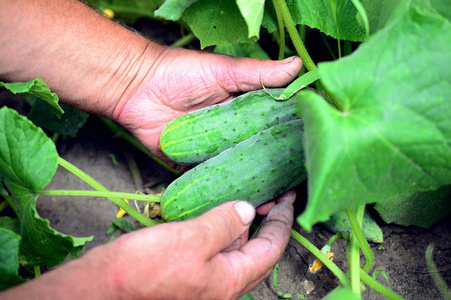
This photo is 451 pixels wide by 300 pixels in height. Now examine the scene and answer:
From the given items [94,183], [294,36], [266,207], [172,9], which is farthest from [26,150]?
[294,36]

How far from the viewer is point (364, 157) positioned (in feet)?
3.25

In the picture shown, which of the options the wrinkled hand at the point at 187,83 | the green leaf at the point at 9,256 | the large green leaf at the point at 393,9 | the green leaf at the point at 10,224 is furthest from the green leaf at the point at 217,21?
the green leaf at the point at 10,224

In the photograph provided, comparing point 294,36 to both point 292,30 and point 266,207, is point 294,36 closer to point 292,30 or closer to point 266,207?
point 292,30

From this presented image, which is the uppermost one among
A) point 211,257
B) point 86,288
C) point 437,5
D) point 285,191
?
point 437,5

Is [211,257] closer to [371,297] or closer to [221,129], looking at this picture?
[221,129]

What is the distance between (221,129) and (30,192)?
2.43 ft

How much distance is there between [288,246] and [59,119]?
4.57 ft

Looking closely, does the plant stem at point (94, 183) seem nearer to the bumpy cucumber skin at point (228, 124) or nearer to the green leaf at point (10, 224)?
the bumpy cucumber skin at point (228, 124)

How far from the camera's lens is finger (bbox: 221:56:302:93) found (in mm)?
1640

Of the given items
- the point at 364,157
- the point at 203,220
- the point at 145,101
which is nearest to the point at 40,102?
the point at 145,101

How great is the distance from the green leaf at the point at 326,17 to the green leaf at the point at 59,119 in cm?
126

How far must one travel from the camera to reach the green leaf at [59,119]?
2.15m

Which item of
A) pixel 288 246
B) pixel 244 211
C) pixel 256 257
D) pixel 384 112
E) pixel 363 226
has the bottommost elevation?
pixel 288 246

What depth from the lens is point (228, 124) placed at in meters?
1.58
